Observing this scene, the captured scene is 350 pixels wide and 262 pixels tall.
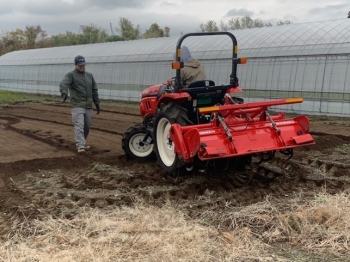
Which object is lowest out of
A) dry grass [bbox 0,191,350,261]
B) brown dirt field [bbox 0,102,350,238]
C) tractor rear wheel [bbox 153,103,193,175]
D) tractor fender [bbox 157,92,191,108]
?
brown dirt field [bbox 0,102,350,238]

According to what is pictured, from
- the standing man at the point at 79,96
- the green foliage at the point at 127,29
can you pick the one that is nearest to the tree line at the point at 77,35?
the green foliage at the point at 127,29

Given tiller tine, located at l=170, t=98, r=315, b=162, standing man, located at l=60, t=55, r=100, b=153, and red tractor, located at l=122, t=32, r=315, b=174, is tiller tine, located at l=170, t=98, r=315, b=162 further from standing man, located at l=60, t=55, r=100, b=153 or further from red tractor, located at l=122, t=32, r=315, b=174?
standing man, located at l=60, t=55, r=100, b=153

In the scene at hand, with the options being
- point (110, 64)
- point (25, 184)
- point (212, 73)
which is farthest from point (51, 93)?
point (25, 184)

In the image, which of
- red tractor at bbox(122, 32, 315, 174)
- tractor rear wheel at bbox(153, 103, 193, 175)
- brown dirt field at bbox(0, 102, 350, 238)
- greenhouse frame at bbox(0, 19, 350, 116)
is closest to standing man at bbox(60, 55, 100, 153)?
brown dirt field at bbox(0, 102, 350, 238)

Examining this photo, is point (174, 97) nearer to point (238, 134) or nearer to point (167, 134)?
Result: point (167, 134)

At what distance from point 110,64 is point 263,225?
68.3 ft

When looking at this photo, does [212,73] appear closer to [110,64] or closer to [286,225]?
[110,64]

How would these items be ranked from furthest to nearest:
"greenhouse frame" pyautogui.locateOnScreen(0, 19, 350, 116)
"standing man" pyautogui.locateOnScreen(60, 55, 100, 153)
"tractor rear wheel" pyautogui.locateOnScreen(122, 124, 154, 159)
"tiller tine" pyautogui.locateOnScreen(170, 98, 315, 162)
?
"greenhouse frame" pyautogui.locateOnScreen(0, 19, 350, 116) → "standing man" pyautogui.locateOnScreen(60, 55, 100, 153) → "tractor rear wheel" pyautogui.locateOnScreen(122, 124, 154, 159) → "tiller tine" pyautogui.locateOnScreen(170, 98, 315, 162)

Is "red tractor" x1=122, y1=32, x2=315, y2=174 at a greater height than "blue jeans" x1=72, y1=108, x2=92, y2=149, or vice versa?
"red tractor" x1=122, y1=32, x2=315, y2=174

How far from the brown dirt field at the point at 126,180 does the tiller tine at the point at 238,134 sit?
518 millimetres

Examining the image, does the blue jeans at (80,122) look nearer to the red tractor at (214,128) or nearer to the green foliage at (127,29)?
the red tractor at (214,128)

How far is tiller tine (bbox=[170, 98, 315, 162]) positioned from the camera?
5.47 m

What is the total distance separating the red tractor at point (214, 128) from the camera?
554 centimetres

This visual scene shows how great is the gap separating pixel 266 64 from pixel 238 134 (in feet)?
35.6
